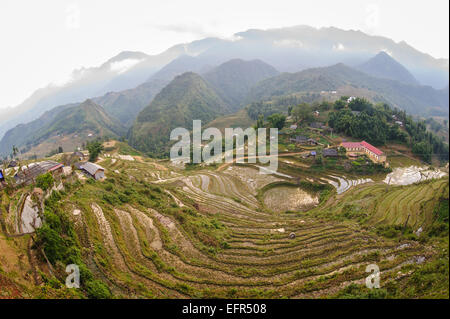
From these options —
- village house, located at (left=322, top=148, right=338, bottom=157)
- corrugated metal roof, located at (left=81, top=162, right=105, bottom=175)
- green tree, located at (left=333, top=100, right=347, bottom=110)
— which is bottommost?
village house, located at (left=322, top=148, right=338, bottom=157)

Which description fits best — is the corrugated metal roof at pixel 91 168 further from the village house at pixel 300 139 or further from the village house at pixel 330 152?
the village house at pixel 300 139

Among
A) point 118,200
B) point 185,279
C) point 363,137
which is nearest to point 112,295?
point 185,279

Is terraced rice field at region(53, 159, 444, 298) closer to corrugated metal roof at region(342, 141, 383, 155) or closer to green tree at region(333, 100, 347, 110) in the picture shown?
corrugated metal roof at region(342, 141, 383, 155)

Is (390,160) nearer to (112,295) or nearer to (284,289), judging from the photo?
(284,289)

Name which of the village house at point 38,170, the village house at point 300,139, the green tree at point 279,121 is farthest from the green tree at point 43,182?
the green tree at point 279,121

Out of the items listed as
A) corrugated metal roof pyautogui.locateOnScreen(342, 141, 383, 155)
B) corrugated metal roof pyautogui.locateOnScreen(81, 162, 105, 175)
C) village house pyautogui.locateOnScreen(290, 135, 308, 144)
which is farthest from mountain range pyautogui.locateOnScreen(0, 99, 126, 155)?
corrugated metal roof pyautogui.locateOnScreen(342, 141, 383, 155)
